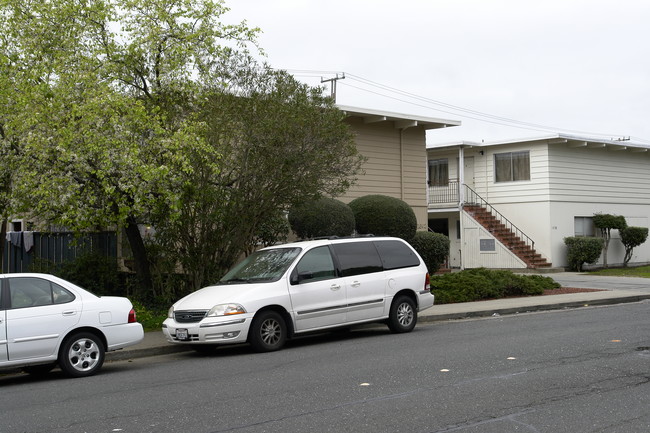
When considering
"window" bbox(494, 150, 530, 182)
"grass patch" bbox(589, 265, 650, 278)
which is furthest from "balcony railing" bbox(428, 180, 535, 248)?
"grass patch" bbox(589, 265, 650, 278)

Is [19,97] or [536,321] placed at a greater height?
[19,97]

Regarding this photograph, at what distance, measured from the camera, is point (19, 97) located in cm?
1327

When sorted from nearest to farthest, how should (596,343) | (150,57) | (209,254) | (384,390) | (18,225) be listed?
(384,390), (596,343), (150,57), (209,254), (18,225)

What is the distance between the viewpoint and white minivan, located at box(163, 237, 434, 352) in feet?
38.5

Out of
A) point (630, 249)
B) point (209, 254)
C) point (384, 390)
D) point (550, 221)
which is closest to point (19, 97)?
point (209, 254)

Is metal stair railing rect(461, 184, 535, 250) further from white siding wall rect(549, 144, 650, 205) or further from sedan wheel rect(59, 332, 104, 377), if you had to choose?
sedan wheel rect(59, 332, 104, 377)

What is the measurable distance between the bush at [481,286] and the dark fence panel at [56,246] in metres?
8.08

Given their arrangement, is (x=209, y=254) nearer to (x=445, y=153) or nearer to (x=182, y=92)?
(x=182, y=92)

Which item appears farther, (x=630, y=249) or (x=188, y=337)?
(x=630, y=249)

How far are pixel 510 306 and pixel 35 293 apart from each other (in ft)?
37.0

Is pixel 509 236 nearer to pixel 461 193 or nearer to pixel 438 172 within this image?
pixel 461 193

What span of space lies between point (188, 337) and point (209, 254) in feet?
14.9

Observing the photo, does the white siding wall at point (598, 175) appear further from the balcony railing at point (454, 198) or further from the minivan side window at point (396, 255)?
the minivan side window at point (396, 255)

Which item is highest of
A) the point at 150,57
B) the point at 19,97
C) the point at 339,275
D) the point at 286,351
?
the point at 150,57
